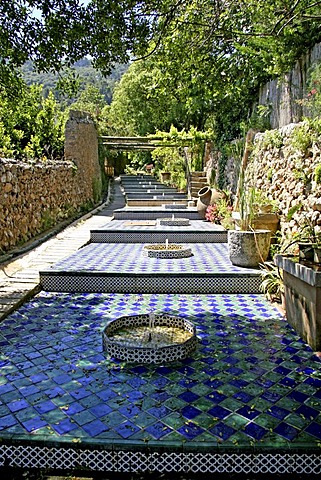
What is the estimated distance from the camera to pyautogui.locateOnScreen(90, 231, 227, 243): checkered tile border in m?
8.98

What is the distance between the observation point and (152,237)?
29.6 ft

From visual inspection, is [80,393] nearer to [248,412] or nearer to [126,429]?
[126,429]

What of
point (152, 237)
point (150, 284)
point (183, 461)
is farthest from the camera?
point (152, 237)

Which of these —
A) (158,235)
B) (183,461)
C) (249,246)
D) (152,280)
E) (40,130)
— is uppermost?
(40,130)

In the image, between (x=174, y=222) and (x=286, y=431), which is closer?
(x=286, y=431)

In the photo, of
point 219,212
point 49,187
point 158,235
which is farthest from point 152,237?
point 49,187

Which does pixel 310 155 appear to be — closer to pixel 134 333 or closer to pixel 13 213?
pixel 134 333

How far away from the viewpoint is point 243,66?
31.1 ft

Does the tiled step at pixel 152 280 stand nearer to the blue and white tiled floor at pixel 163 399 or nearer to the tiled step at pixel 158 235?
the blue and white tiled floor at pixel 163 399

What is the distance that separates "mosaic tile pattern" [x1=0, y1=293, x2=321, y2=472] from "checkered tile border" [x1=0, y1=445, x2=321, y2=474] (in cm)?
1

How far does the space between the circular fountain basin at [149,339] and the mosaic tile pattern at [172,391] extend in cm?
8

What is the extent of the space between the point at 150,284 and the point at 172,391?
9.05 feet

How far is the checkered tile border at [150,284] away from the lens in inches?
220

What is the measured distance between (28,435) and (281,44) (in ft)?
22.3
